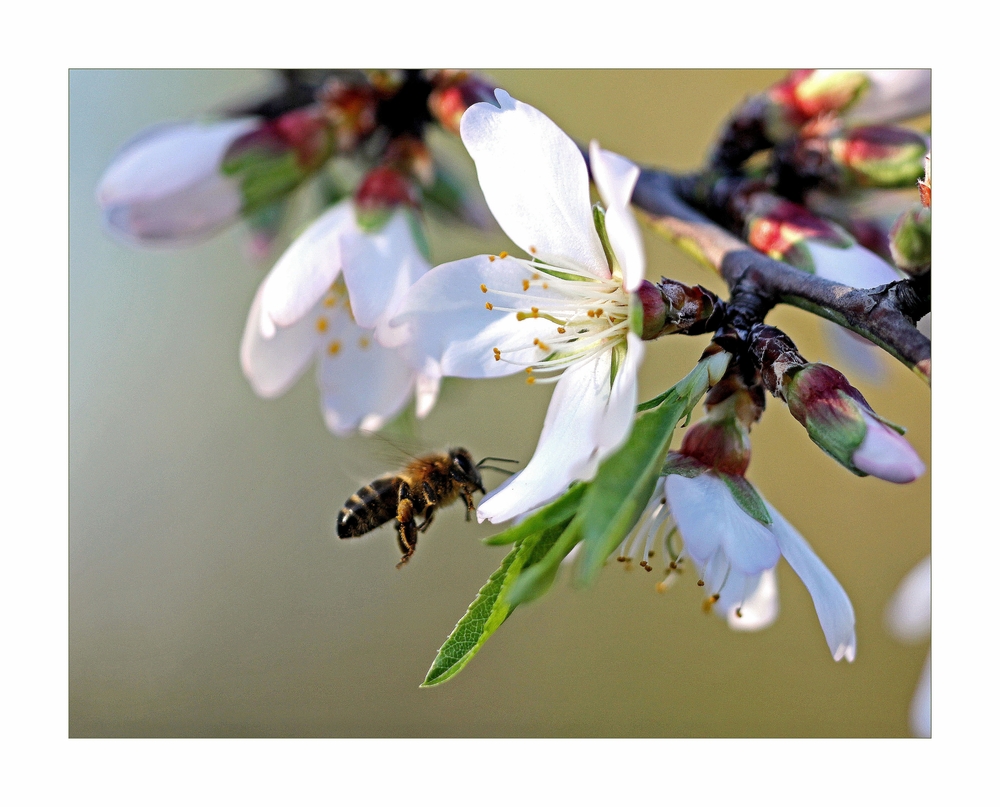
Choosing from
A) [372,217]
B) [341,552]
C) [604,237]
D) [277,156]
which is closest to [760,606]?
[604,237]

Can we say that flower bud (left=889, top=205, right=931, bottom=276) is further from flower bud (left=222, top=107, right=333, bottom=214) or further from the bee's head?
flower bud (left=222, top=107, right=333, bottom=214)

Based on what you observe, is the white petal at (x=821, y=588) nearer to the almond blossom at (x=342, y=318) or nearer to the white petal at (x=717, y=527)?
the white petal at (x=717, y=527)

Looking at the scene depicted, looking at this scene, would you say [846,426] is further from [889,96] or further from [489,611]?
[889,96]

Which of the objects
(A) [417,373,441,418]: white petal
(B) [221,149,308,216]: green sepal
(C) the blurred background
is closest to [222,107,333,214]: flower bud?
(B) [221,149,308,216]: green sepal

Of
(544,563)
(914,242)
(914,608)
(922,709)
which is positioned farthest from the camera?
(914,608)

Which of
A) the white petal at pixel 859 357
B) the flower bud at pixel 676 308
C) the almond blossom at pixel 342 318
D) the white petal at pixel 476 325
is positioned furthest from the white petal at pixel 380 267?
the white petal at pixel 859 357
